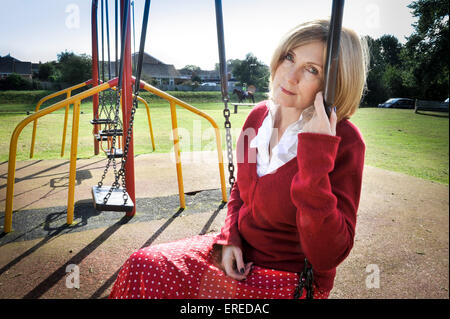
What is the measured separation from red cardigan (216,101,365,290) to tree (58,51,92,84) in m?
12.4

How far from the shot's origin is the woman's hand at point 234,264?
1250 millimetres

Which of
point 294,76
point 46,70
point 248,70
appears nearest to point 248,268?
point 294,76

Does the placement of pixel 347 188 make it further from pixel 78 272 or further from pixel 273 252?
pixel 78 272

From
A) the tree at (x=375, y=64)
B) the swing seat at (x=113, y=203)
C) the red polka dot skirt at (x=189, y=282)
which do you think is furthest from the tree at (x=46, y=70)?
the red polka dot skirt at (x=189, y=282)

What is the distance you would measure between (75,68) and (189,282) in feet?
44.1

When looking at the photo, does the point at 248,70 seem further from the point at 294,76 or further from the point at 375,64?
the point at 294,76

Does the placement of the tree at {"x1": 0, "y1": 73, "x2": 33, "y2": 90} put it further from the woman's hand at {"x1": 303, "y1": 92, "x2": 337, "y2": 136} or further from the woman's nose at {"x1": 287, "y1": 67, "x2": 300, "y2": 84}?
the woman's hand at {"x1": 303, "y1": 92, "x2": 337, "y2": 136}

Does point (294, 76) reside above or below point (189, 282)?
above

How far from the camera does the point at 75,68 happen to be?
12.6 meters

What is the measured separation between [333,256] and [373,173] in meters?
4.73

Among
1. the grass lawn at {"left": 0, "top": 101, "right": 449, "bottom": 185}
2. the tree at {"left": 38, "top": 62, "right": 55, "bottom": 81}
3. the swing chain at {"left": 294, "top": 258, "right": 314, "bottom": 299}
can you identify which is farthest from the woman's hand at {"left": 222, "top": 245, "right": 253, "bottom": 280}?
the tree at {"left": 38, "top": 62, "right": 55, "bottom": 81}

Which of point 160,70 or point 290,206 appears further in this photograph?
point 160,70

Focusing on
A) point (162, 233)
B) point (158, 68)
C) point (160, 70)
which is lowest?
point (162, 233)
